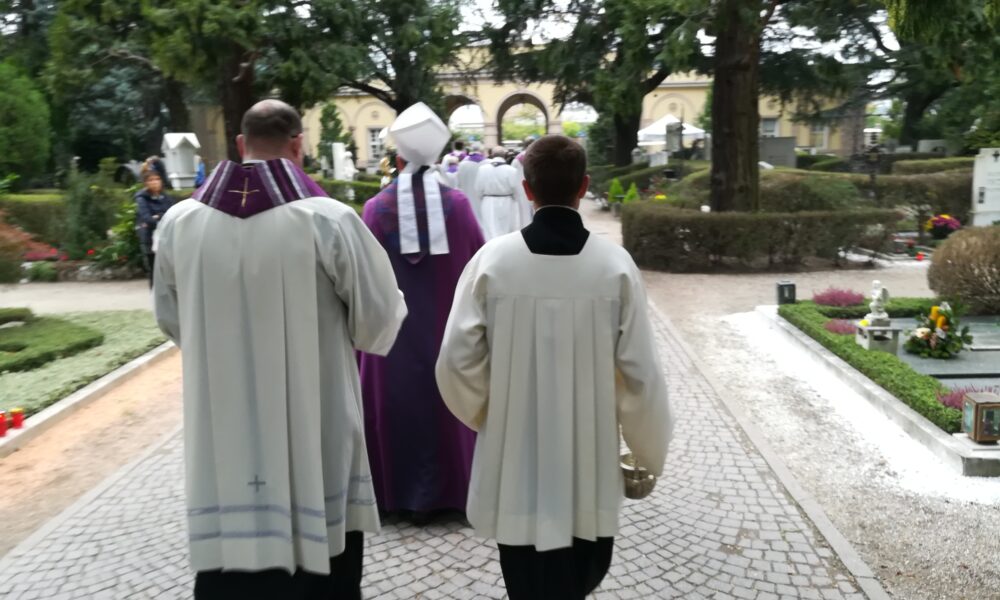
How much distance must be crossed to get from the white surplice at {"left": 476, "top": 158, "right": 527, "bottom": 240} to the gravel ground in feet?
10.7

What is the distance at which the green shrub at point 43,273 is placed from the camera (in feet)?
44.7

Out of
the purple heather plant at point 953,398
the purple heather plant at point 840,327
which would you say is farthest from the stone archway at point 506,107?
the purple heather plant at point 953,398

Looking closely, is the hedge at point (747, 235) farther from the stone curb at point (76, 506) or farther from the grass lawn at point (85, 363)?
the stone curb at point (76, 506)

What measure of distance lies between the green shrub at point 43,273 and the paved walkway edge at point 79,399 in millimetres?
6546

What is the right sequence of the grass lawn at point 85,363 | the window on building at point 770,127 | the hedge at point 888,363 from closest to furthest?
the hedge at point 888,363, the grass lawn at point 85,363, the window on building at point 770,127

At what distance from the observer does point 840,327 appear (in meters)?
7.76

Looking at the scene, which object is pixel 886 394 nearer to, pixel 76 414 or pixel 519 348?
pixel 519 348

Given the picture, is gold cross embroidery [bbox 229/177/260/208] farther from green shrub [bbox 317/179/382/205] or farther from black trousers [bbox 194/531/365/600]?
green shrub [bbox 317/179/382/205]

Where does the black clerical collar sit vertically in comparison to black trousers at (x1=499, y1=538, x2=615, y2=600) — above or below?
above

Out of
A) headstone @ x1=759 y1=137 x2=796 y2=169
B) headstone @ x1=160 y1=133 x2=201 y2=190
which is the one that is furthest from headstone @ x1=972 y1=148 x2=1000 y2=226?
headstone @ x1=160 y1=133 x2=201 y2=190

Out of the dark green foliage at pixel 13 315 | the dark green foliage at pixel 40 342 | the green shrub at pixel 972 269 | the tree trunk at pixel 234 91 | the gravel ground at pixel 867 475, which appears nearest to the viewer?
the gravel ground at pixel 867 475

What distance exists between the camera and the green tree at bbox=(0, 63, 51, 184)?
23609mm

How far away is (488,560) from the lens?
3.80 metres

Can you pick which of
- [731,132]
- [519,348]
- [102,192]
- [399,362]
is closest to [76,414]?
[399,362]
